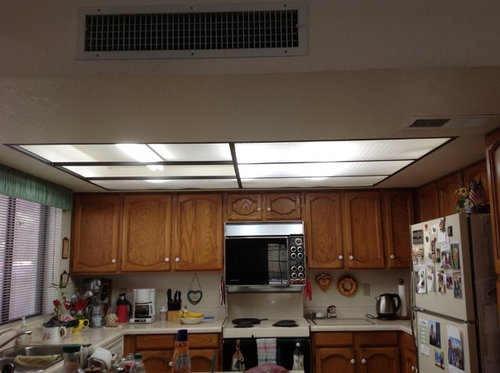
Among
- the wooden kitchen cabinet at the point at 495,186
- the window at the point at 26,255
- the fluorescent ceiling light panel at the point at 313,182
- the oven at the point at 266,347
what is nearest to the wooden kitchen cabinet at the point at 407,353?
the oven at the point at 266,347

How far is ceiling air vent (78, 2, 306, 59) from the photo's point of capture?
4.93ft

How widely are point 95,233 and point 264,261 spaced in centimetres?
166

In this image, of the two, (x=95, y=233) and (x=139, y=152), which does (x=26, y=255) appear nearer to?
(x=95, y=233)

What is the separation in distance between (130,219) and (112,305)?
38.0 inches

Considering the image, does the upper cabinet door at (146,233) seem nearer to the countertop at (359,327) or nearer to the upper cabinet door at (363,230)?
the countertop at (359,327)

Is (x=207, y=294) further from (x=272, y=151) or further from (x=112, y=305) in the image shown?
(x=272, y=151)

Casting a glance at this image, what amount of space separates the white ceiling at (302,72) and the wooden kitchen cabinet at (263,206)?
7.55 ft

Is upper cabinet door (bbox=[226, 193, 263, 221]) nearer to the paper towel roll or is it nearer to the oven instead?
the oven

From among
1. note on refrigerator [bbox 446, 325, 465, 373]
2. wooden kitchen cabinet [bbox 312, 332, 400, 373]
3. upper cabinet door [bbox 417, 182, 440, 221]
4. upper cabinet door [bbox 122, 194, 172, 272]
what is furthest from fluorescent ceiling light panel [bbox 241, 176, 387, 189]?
note on refrigerator [bbox 446, 325, 465, 373]

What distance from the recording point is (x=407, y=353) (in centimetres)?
364

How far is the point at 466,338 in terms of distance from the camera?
2361 millimetres

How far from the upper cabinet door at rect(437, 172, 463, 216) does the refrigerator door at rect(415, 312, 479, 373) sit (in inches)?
37.7

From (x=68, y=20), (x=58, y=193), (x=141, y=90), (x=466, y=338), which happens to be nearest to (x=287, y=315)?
(x=466, y=338)

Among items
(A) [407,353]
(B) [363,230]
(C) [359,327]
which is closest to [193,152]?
(B) [363,230]
